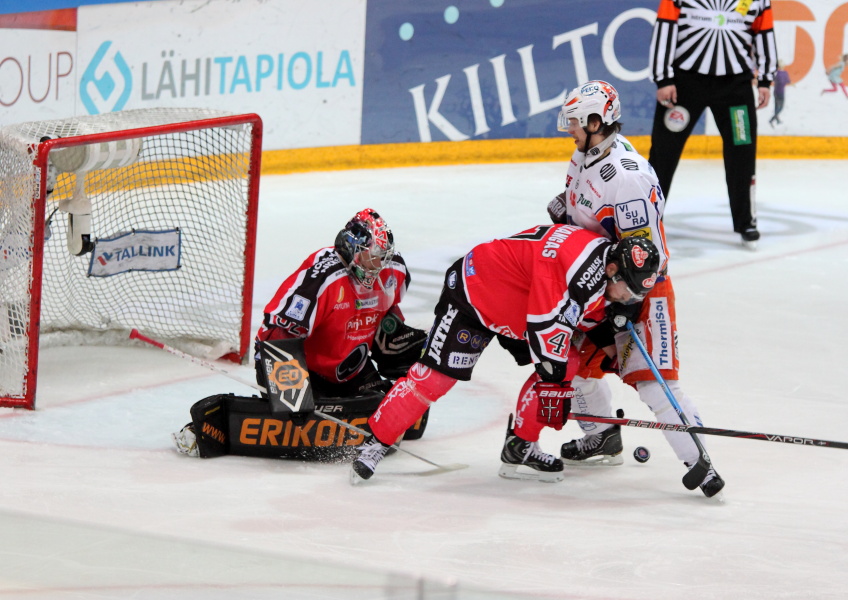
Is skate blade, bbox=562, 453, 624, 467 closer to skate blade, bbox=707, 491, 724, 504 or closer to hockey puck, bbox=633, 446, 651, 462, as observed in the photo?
hockey puck, bbox=633, 446, 651, 462

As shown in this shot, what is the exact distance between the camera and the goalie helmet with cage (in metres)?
3.64

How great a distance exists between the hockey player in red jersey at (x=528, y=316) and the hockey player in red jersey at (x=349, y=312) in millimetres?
346

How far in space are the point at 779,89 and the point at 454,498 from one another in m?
5.95

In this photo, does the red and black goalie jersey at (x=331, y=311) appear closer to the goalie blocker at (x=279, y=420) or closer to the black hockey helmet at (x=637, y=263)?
the goalie blocker at (x=279, y=420)

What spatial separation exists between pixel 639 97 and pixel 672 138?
2006 millimetres

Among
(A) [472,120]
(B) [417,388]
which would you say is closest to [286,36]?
(A) [472,120]

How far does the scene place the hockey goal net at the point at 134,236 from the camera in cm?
397

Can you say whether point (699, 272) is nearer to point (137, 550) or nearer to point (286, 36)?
point (286, 36)

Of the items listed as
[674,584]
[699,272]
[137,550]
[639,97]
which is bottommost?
[674,584]

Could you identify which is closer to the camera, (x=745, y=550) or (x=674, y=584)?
(x=674, y=584)

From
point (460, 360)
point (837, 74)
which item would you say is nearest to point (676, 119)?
point (837, 74)

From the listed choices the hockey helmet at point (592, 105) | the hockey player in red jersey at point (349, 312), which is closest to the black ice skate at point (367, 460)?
the hockey player in red jersey at point (349, 312)

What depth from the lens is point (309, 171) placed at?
800 centimetres

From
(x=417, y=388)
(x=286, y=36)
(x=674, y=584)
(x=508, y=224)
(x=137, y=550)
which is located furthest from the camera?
(x=286, y=36)
